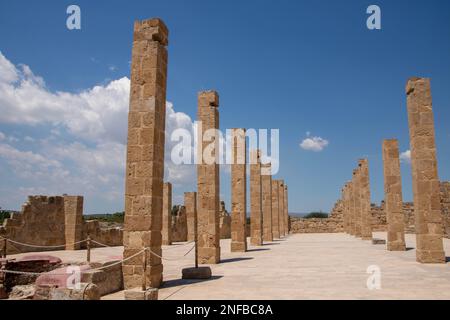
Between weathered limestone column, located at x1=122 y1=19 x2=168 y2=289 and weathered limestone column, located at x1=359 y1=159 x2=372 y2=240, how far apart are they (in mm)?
17296

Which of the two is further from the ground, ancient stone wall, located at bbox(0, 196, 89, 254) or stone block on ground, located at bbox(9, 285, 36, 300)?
ancient stone wall, located at bbox(0, 196, 89, 254)

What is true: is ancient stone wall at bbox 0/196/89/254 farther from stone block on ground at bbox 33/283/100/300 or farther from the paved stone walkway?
stone block on ground at bbox 33/283/100/300

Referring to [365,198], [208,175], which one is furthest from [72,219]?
[365,198]

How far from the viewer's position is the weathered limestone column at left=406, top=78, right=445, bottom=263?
37.4 feet

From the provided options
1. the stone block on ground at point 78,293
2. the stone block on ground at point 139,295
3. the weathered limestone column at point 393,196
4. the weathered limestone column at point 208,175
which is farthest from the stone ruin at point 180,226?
the stone block on ground at point 78,293

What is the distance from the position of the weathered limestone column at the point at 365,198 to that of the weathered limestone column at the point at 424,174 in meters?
10.8

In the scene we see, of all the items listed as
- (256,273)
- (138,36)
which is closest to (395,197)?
(256,273)

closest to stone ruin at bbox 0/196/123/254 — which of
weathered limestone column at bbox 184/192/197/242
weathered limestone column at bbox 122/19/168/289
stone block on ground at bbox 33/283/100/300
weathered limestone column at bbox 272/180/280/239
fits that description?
weathered limestone column at bbox 184/192/197/242

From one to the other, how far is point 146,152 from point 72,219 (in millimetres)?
12341

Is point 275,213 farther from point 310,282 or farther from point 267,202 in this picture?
point 310,282

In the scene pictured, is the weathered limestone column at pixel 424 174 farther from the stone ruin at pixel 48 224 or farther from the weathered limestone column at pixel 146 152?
the stone ruin at pixel 48 224

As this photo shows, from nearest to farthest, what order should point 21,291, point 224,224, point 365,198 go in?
point 21,291 < point 365,198 < point 224,224

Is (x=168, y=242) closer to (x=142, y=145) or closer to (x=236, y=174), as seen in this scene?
(x=236, y=174)

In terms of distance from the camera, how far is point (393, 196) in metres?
16.5
